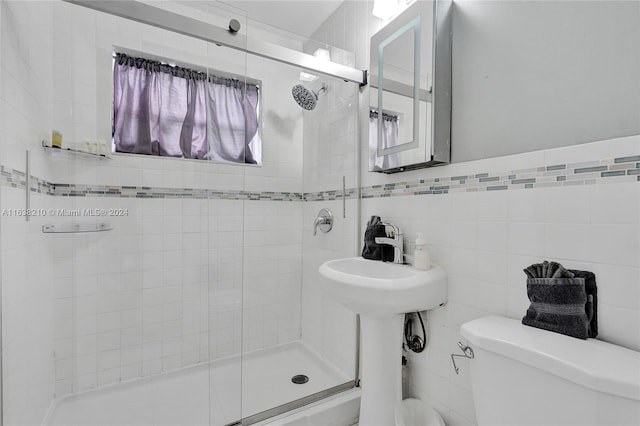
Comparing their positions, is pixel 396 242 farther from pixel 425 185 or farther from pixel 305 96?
pixel 305 96

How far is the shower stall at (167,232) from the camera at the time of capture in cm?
127

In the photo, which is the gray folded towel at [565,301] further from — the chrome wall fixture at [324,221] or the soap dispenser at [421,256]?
the chrome wall fixture at [324,221]

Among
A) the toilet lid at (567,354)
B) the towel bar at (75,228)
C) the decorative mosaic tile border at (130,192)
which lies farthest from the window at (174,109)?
the toilet lid at (567,354)

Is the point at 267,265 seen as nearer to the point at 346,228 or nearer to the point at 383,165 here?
the point at 346,228

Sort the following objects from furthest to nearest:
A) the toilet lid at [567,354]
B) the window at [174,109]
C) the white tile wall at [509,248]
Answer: the window at [174,109]
the white tile wall at [509,248]
the toilet lid at [567,354]

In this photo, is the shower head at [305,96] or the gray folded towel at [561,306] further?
the shower head at [305,96]

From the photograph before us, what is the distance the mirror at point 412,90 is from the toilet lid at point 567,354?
2.12ft

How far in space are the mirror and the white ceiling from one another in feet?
2.27

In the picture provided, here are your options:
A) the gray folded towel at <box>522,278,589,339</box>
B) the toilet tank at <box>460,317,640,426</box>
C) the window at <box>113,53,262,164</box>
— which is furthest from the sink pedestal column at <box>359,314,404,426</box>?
Result: the window at <box>113,53,262,164</box>

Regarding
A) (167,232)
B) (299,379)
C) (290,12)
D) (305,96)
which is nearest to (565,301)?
(299,379)

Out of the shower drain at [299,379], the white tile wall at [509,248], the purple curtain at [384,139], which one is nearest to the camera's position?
the white tile wall at [509,248]

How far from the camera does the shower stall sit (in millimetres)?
1271

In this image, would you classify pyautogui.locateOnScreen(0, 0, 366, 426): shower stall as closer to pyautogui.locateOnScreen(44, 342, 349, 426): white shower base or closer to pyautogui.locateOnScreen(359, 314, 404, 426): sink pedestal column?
pyautogui.locateOnScreen(44, 342, 349, 426): white shower base

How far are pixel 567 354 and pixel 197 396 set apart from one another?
5.30 feet
